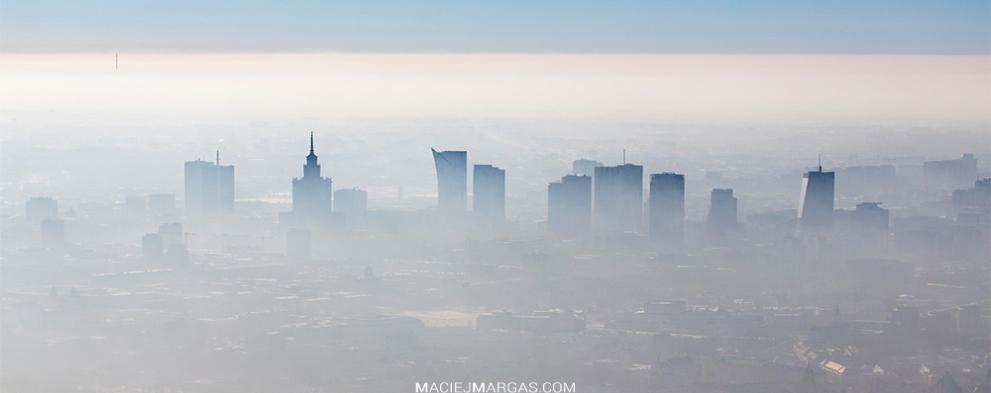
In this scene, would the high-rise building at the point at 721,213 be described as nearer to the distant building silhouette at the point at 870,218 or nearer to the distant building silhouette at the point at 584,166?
the distant building silhouette at the point at 870,218

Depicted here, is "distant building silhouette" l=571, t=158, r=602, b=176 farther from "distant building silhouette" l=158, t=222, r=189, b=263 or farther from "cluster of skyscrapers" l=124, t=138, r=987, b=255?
"distant building silhouette" l=158, t=222, r=189, b=263

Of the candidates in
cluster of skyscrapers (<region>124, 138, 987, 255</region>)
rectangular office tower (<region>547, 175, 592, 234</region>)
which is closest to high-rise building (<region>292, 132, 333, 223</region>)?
cluster of skyscrapers (<region>124, 138, 987, 255</region>)

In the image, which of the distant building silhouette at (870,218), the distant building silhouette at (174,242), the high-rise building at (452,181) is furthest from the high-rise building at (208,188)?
the distant building silhouette at (870,218)

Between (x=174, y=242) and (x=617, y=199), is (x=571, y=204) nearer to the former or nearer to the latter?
(x=617, y=199)

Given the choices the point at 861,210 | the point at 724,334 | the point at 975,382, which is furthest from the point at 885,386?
the point at 861,210

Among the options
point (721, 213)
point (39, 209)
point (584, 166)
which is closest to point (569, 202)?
point (584, 166)

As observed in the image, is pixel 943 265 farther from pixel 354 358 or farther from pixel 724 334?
pixel 354 358
